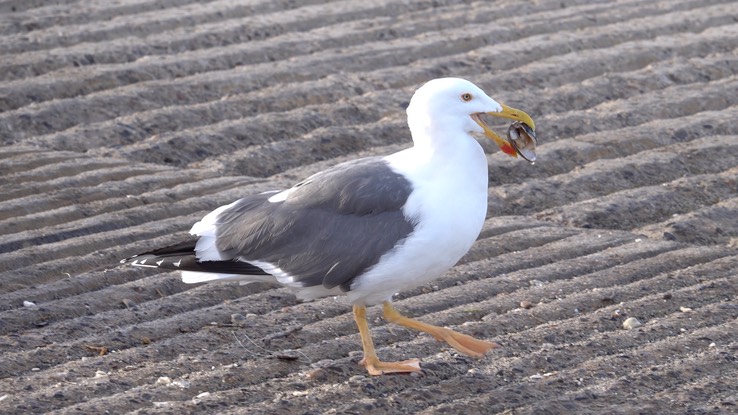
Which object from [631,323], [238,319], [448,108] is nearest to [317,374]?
[238,319]

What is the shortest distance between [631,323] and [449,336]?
90cm

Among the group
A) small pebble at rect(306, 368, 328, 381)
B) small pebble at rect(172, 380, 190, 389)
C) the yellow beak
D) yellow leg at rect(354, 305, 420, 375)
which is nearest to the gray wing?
yellow leg at rect(354, 305, 420, 375)

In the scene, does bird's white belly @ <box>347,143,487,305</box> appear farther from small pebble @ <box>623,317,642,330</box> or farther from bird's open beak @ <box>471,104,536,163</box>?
small pebble @ <box>623,317,642,330</box>

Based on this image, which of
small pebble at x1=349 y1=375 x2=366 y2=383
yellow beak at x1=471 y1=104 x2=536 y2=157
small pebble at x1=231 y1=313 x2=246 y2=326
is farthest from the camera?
small pebble at x1=231 y1=313 x2=246 y2=326

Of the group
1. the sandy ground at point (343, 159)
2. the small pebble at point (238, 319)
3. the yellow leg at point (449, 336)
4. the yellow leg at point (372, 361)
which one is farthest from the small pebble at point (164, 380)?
the yellow leg at point (449, 336)

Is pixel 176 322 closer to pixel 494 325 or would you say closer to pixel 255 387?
pixel 255 387

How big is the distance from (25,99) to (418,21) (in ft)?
10.3

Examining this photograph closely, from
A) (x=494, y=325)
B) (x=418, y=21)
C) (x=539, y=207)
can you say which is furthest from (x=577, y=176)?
(x=418, y=21)

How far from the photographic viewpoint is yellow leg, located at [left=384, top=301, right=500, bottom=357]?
5145 millimetres

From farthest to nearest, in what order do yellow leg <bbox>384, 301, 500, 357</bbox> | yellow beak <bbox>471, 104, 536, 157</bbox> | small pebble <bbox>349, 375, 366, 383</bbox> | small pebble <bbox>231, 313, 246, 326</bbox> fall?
1. small pebble <bbox>231, 313, 246, 326</bbox>
2. yellow beak <bbox>471, 104, 536, 157</bbox>
3. yellow leg <bbox>384, 301, 500, 357</bbox>
4. small pebble <bbox>349, 375, 366, 383</bbox>

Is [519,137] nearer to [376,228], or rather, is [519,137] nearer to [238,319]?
[376,228]

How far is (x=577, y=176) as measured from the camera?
7.34m

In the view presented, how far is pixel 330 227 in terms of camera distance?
5.08 meters

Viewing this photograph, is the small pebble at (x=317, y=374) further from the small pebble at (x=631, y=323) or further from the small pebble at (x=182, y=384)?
the small pebble at (x=631, y=323)
